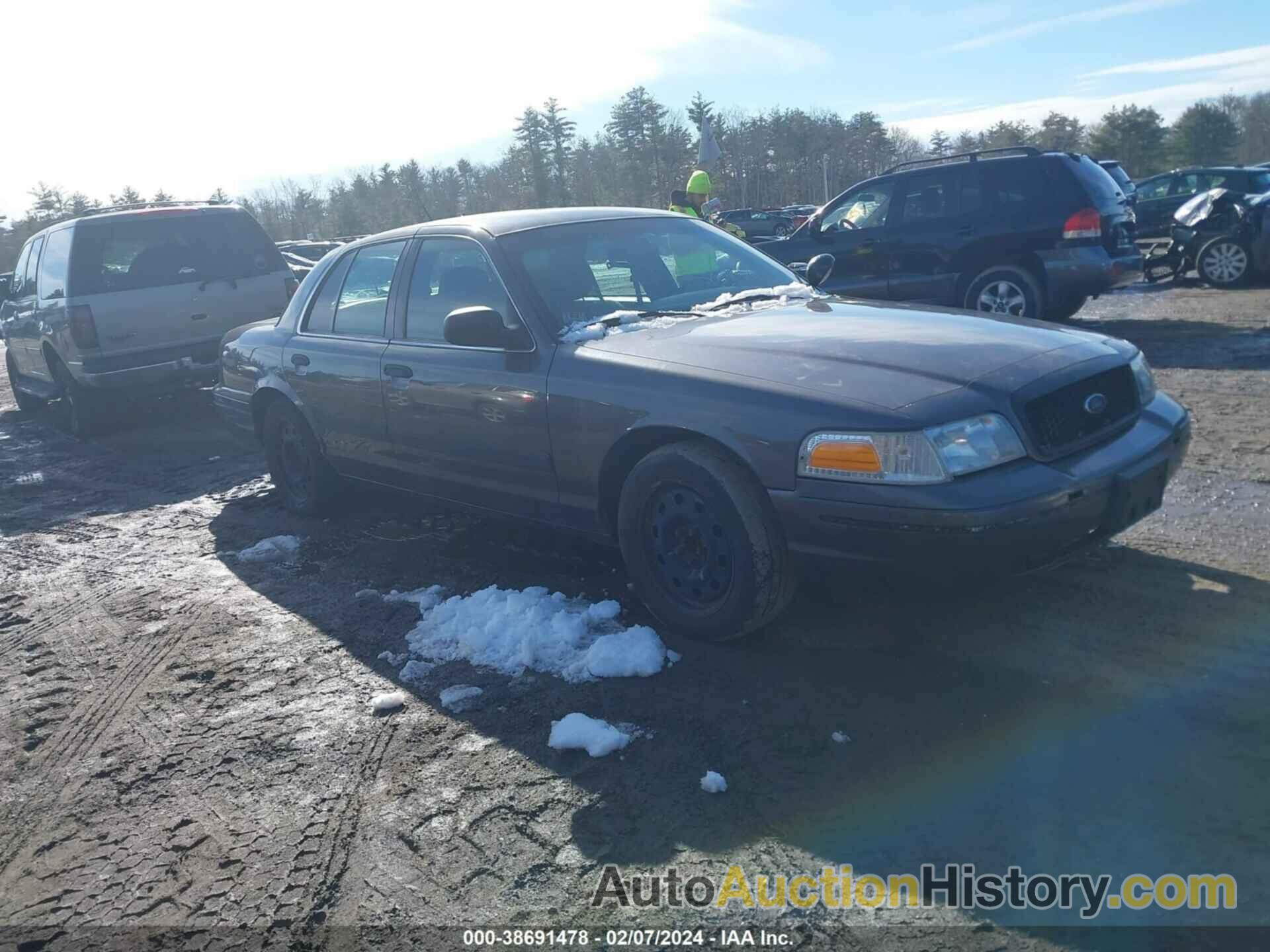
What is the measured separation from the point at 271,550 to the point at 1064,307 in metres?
7.86

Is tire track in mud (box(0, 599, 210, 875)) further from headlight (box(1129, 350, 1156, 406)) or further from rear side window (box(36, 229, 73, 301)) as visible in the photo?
rear side window (box(36, 229, 73, 301))

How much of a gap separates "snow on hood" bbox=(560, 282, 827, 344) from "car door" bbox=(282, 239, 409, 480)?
132 cm

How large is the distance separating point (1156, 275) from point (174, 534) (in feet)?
46.1

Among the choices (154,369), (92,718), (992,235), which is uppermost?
(992,235)

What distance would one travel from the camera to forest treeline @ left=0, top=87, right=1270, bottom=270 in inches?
1800

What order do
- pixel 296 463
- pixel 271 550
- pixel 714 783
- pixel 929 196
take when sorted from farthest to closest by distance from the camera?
pixel 929 196 < pixel 296 463 < pixel 271 550 < pixel 714 783

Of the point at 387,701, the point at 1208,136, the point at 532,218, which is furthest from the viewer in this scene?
the point at 1208,136

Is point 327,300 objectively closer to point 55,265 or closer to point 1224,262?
point 55,265

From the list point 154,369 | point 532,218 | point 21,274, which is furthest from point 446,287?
point 21,274

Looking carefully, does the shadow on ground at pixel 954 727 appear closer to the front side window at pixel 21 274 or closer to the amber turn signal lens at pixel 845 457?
the amber turn signal lens at pixel 845 457

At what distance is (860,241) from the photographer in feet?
34.4

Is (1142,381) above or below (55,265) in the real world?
below

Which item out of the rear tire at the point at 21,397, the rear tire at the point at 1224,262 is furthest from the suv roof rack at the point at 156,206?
the rear tire at the point at 1224,262

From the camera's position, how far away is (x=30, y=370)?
36.5 ft
